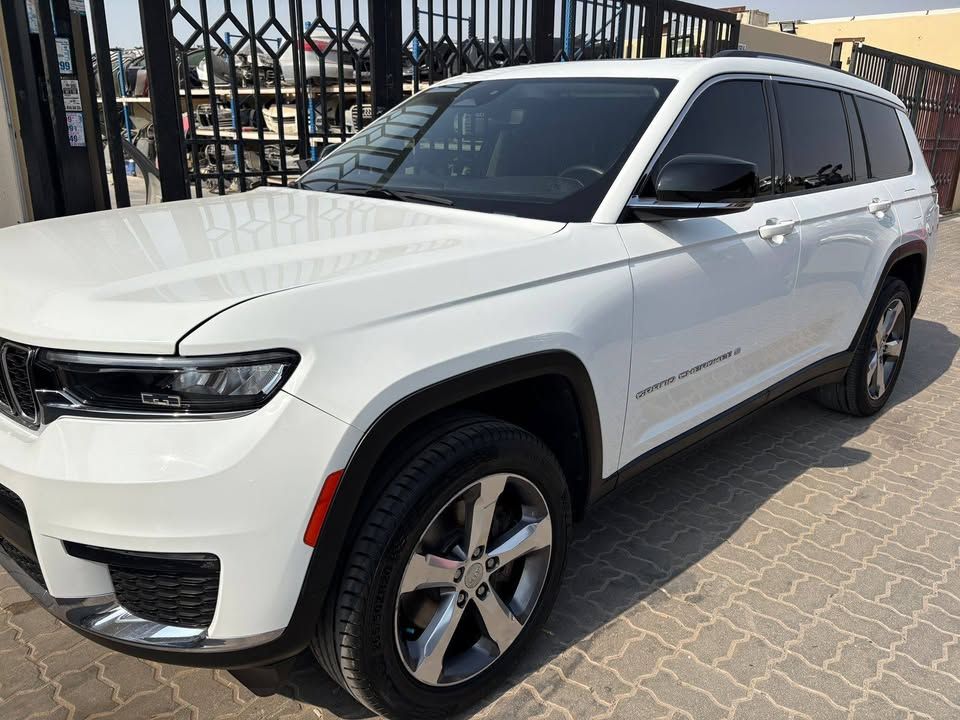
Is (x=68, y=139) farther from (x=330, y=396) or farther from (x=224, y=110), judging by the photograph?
(x=330, y=396)

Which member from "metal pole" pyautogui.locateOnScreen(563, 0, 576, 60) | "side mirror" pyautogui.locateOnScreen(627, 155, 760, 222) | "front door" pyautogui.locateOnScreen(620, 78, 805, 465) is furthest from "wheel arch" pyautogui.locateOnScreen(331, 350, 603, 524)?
"metal pole" pyautogui.locateOnScreen(563, 0, 576, 60)

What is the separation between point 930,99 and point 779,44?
11.9ft

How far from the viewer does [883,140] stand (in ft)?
14.2

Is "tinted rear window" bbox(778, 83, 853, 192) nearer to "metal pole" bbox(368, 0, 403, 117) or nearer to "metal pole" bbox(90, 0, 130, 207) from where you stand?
"metal pole" bbox(368, 0, 403, 117)

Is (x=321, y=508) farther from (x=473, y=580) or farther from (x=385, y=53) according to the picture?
(x=385, y=53)

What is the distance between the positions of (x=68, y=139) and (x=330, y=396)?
153 inches

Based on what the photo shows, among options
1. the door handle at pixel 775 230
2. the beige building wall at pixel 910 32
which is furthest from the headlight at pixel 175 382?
the beige building wall at pixel 910 32

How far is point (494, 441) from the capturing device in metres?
2.04

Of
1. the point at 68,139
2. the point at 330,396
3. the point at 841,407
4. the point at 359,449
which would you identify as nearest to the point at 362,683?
the point at 359,449

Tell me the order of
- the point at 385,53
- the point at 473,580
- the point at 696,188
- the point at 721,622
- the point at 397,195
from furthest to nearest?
the point at 385,53
the point at 397,195
the point at 721,622
the point at 696,188
the point at 473,580

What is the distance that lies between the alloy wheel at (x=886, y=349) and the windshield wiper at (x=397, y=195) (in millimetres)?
2886

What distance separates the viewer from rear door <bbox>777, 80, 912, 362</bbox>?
344cm

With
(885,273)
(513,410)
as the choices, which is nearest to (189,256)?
A: (513,410)

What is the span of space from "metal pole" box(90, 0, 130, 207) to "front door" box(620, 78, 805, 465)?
3.49m
